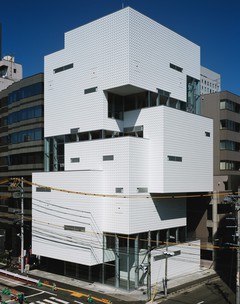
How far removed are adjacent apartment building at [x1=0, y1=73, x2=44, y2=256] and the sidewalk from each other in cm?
948

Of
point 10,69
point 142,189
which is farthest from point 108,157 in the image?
point 10,69

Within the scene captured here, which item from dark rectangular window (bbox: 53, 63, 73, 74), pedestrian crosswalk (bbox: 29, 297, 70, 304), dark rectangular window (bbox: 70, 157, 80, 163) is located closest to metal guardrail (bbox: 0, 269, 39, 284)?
pedestrian crosswalk (bbox: 29, 297, 70, 304)

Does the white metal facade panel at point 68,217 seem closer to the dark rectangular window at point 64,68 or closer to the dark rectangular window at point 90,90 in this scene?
the dark rectangular window at point 90,90

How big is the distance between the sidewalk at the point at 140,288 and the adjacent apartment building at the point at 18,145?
9.48m

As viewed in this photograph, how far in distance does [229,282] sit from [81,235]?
Result: 736 inches

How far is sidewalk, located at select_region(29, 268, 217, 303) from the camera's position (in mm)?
39344

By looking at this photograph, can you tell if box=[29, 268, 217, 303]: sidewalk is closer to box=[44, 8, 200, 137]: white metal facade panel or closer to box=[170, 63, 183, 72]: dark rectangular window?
box=[44, 8, 200, 137]: white metal facade panel

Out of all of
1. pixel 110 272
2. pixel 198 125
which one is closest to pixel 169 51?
pixel 198 125

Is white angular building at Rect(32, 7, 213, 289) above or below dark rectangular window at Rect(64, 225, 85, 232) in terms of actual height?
above

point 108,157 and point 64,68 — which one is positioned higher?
point 64,68

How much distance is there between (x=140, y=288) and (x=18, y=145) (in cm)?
2929

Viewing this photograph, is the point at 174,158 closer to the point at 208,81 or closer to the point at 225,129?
the point at 225,129

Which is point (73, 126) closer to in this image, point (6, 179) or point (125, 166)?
point (125, 166)

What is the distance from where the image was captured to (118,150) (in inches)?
1673
